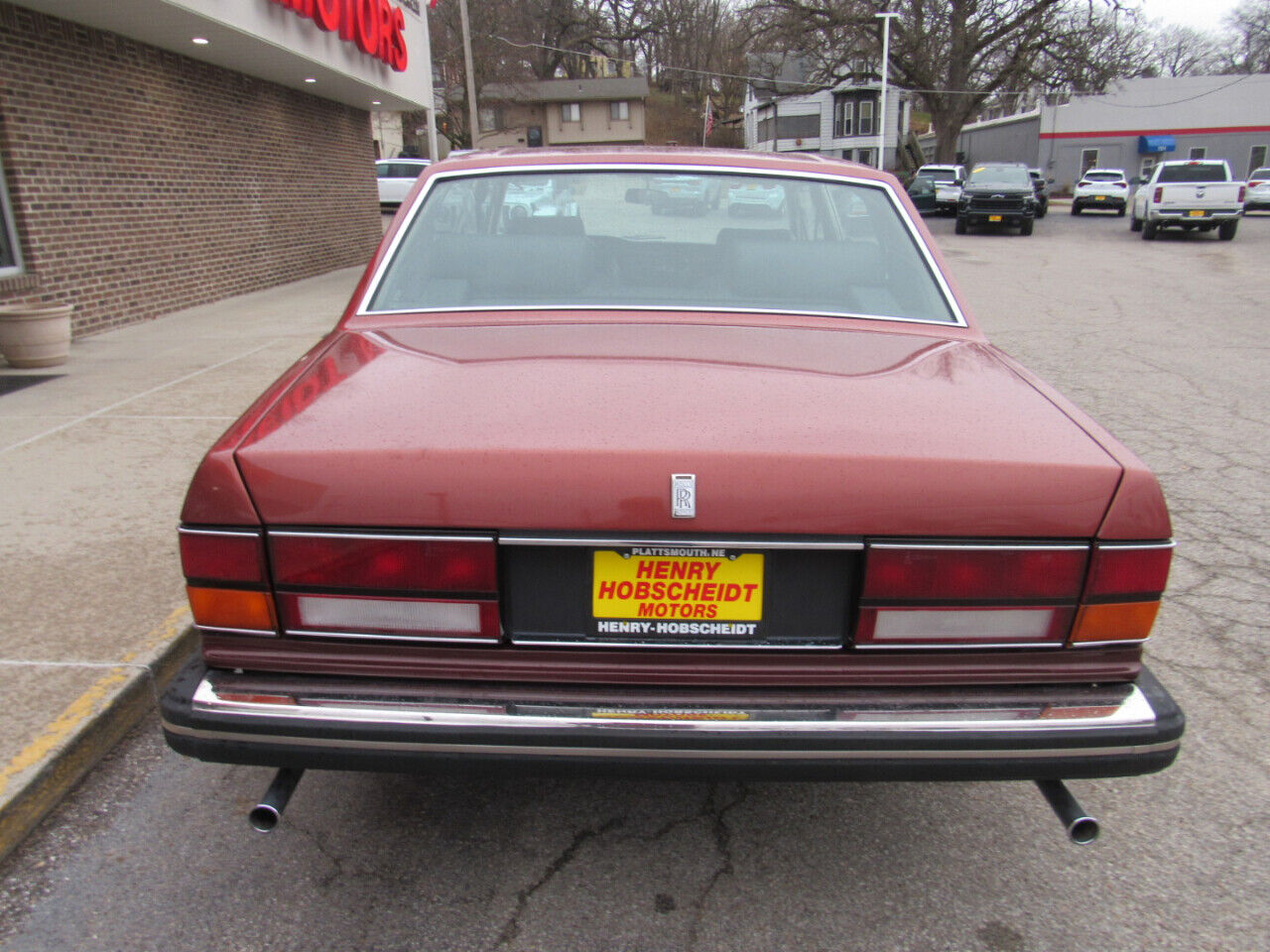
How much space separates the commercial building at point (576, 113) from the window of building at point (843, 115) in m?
13.5

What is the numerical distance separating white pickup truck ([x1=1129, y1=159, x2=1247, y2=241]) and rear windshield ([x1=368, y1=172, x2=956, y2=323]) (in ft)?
75.4

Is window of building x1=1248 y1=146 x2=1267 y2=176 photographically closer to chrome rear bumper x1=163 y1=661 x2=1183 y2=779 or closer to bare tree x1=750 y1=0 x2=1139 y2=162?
bare tree x1=750 y1=0 x2=1139 y2=162

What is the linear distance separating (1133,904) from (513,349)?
6.47 feet

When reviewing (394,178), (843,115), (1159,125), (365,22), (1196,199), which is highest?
(843,115)

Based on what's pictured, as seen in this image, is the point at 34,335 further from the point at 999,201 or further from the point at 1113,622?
the point at 999,201

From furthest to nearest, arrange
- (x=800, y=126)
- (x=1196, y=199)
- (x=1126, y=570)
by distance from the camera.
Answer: (x=800, y=126), (x=1196, y=199), (x=1126, y=570)

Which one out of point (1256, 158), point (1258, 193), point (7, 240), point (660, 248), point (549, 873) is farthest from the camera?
point (1256, 158)

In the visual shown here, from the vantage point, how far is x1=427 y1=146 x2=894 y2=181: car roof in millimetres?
3117

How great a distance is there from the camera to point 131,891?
2236 mm

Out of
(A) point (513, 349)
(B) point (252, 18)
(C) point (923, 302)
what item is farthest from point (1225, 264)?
(A) point (513, 349)

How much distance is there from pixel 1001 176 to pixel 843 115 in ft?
142

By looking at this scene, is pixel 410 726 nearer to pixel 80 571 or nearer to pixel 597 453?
pixel 597 453

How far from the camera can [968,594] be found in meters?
1.88

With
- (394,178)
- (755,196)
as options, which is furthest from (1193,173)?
(755,196)
